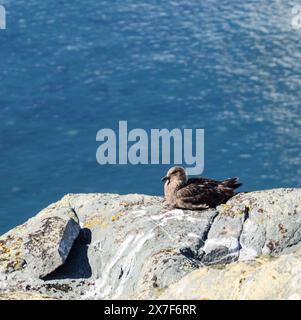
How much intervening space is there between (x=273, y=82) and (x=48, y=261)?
50.4 meters

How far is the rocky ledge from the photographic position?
20016mm

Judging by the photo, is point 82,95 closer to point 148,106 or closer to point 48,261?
point 148,106

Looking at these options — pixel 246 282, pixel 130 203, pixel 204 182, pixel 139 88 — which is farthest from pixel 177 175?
pixel 139 88

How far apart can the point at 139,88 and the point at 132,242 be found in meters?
49.0

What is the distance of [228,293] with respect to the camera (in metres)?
15.3

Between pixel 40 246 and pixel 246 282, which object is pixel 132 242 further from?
pixel 246 282

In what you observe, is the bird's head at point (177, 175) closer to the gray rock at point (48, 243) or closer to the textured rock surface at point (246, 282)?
the gray rock at point (48, 243)

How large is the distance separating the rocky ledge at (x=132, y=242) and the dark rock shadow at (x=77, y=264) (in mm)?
19

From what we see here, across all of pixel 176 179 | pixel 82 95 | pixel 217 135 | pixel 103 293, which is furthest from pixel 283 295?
pixel 82 95

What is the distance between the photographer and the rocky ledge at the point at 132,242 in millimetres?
20016

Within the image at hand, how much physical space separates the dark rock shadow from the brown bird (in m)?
2.04

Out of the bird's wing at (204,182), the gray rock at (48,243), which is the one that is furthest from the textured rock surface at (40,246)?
the bird's wing at (204,182)

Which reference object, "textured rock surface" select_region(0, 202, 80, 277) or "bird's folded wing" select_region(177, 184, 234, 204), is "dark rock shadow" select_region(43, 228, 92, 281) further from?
"bird's folded wing" select_region(177, 184, 234, 204)

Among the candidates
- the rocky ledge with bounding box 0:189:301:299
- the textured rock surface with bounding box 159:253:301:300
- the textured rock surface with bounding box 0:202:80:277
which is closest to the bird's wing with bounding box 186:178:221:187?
the rocky ledge with bounding box 0:189:301:299
